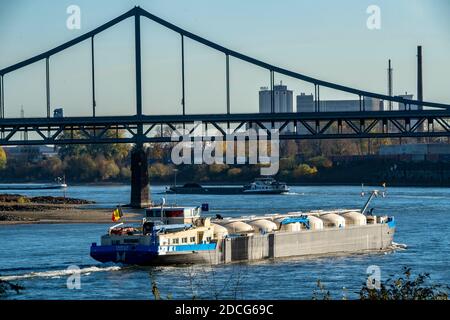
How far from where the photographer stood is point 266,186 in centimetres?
15562

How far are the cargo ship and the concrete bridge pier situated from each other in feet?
127

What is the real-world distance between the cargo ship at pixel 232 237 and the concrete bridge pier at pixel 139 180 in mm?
38713

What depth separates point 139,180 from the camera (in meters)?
105

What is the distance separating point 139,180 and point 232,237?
5197 cm

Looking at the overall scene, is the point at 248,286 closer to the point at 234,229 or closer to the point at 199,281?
the point at 199,281

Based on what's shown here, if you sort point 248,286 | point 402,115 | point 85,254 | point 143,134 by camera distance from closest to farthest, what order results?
point 248,286 < point 85,254 < point 402,115 < point 143,134

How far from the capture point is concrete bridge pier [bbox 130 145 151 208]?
104 meters

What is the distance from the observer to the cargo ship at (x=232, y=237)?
160ft

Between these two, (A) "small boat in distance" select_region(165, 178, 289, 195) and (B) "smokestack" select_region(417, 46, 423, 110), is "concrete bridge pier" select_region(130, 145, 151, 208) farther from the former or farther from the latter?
(B) "smokestack" select_region(417, 46, 423, 110)

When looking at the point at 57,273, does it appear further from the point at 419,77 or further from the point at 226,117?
A: the point at 419,77

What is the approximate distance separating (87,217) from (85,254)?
33.7m
